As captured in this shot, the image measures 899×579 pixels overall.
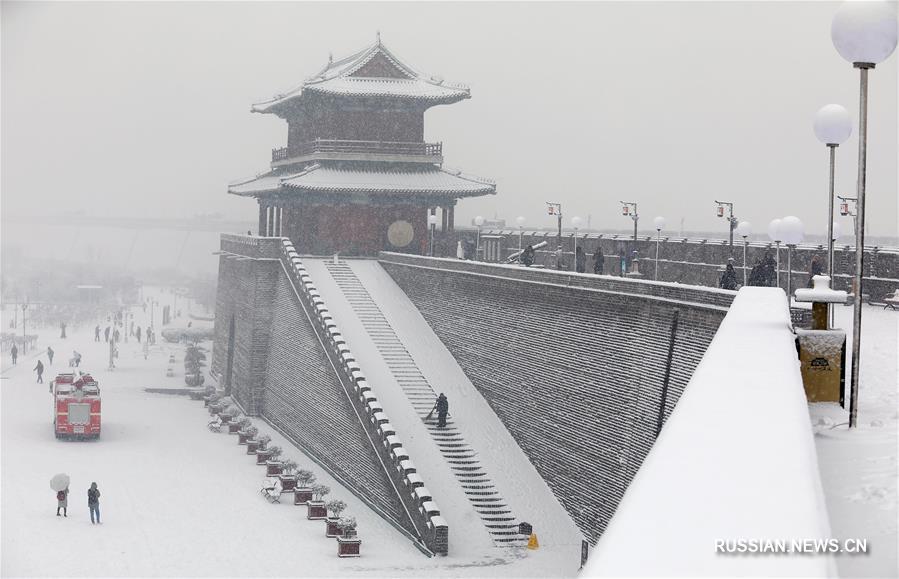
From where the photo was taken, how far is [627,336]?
22203 mm

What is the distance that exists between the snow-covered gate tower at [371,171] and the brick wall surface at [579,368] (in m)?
9.89

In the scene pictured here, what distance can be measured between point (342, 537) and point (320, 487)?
3368mm

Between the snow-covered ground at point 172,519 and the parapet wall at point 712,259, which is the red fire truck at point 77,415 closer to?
the snow-covered ground at point 172,519

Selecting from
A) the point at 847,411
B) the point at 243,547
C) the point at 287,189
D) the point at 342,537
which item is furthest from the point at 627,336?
the point at 287,189

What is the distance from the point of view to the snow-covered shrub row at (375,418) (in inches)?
821

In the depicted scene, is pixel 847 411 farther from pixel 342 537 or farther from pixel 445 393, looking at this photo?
pixel 445 393

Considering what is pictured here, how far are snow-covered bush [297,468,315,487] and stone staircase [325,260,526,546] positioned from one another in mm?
2783

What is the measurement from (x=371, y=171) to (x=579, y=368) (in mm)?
17861

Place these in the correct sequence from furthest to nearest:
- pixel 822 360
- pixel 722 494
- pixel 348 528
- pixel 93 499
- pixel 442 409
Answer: pixel 442 409 → pixel 93 499 → pixel 348 528 → pixel 822 360 → pixel 722 494

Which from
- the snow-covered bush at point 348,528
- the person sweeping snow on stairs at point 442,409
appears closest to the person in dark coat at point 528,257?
the person sweeping snow on stairs at point 442,409

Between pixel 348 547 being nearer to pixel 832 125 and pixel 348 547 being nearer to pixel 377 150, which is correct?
pixel 832 125

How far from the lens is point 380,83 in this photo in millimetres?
40594

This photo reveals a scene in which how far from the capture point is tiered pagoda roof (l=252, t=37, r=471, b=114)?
130 ft

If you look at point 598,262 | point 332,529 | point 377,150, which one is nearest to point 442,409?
point 332,529
